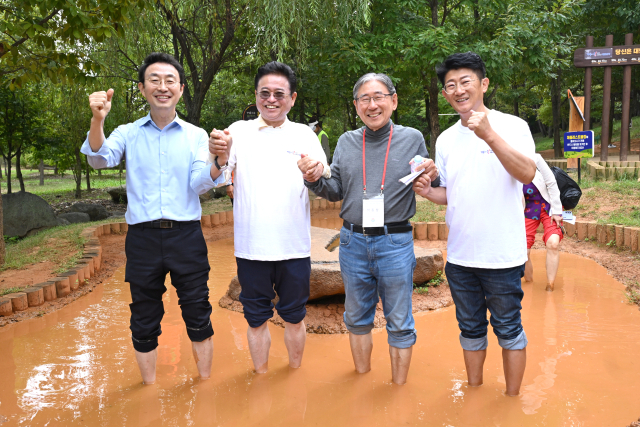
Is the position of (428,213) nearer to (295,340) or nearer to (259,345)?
Result: (295,340)

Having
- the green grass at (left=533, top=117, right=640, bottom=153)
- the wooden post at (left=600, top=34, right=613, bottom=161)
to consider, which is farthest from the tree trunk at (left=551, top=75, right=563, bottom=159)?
the wooden post at (left=600, top=34, right=613, bottom=161)

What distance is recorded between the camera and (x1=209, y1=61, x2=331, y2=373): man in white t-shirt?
9.47ft

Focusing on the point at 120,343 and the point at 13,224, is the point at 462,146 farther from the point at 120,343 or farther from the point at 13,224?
the point at 13,224

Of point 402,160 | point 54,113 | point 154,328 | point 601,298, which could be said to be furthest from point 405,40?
point 54,113

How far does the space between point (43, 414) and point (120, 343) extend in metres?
1.03

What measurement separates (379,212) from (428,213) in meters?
5.85

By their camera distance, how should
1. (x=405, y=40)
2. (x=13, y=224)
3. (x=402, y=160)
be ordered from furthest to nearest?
(x=405, y=40) → (x=13, y=224) → (x=402, y=160)

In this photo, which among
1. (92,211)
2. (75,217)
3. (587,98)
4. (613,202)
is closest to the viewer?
(613,202)

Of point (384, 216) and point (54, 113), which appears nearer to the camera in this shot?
point (384, 216)

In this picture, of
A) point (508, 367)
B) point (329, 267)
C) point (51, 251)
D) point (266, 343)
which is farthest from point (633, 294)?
point (51, 251)

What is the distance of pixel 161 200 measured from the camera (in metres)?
2.77

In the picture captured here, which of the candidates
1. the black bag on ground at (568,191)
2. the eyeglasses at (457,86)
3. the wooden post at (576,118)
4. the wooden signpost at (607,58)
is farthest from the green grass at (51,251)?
the wooden signpost at (607,58)

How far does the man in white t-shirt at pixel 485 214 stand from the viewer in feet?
8.32

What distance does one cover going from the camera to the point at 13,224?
28.7 ft
